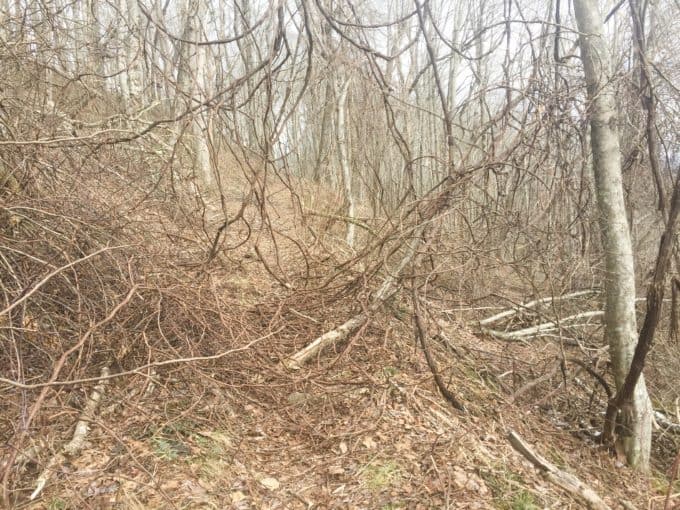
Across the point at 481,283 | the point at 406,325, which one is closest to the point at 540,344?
the point at 481,283

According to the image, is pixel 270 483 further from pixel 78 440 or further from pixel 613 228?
pixel 613 228

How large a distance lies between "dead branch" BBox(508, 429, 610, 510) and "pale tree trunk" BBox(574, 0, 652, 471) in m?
1.16

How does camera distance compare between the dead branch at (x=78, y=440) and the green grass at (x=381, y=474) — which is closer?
the dead branch at (x=78, y=440)

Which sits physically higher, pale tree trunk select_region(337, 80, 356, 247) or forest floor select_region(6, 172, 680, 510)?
pale tree trunk select_region(337, 80, 356, 247)

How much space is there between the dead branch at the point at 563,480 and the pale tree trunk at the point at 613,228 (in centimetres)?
116

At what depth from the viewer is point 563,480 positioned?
2818 millimetres

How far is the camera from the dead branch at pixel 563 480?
2678mm

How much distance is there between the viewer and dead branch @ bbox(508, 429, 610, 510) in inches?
105

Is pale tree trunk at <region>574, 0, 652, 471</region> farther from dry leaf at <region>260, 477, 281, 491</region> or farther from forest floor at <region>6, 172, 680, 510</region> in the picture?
dry leaf at <region>260, 477, 281, 491</region>

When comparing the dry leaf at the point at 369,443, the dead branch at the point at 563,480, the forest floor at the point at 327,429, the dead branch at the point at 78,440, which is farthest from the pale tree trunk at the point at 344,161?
the dead branch at the point at 78,440

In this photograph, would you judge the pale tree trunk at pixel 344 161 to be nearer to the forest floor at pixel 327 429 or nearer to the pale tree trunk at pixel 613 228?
the forest floor at pixel 327 429

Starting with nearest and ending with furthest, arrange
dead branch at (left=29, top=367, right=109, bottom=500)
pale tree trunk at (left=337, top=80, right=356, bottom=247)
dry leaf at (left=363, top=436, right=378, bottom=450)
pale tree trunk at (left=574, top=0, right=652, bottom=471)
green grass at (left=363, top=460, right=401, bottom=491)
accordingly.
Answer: dead branch at (left=29, top=367, right=109, bottom=500)
green grass at (left=363, top=460, right=401, bottom=491)
dry leaf at (left=363, top=436, right=378, bottom=450)
pale tree trunk at (left=574, top=0, right=652, bottom=471)
pale tree trunk at (left=337, top=80, right=356, bottom=247)

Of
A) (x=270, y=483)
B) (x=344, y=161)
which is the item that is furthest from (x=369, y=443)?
(x=344, y=161)

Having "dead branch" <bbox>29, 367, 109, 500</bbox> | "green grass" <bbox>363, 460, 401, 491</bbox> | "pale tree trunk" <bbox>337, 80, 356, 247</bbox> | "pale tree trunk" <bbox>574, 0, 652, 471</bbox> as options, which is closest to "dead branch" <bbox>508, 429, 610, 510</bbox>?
"green grass" <bbox>363, 460, 401, 491</bbox>
